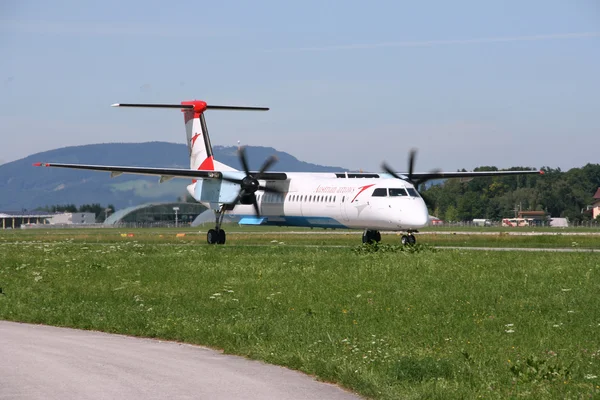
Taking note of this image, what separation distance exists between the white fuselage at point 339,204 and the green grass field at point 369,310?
6.90m

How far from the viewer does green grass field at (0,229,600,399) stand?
42.0ft

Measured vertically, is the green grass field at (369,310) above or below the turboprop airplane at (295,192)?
below

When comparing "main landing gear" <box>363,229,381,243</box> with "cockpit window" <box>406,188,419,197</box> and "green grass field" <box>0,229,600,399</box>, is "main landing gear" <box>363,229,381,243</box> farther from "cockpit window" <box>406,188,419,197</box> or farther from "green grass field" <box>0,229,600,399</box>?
"green grass field" <box>0,229,600,399</box>

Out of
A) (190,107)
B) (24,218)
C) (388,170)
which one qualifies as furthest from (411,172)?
(24,218)

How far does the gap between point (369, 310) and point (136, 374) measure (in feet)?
25.9

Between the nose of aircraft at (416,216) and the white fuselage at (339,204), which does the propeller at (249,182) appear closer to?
the white fuselage at (339,204)

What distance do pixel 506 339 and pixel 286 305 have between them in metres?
6.84

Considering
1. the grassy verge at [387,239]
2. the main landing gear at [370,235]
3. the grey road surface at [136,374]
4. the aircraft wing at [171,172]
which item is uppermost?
the aircraft wing at [171,172]

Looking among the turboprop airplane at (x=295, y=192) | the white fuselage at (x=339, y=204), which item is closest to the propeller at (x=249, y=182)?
the turboprop airplane at (x=295, y=192)

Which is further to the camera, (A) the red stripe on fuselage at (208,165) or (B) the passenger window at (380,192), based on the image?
(A) the red stripe on fuselage at (208,165)

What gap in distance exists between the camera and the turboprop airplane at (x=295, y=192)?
42438 mm

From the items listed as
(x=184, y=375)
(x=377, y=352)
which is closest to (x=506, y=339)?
(x=377, y=352)

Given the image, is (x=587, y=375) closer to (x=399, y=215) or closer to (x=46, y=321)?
(x=46, y=321)

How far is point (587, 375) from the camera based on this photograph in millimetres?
12297
